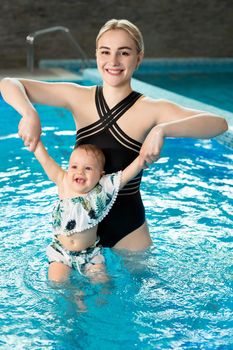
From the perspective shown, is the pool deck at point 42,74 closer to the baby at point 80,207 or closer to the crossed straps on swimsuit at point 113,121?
the crossed straps on swimsuit at point 113,121

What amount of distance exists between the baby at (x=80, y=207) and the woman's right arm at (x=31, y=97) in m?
0.21

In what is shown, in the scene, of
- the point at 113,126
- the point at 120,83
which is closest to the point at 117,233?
the point at 113,126

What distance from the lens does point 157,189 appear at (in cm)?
507

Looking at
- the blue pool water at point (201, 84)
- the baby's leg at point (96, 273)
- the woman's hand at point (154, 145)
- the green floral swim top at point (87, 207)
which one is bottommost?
the blue pool water at point (201, 84)

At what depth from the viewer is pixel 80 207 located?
9.55ft

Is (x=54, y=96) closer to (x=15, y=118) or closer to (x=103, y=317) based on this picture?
(x=103, y=317)

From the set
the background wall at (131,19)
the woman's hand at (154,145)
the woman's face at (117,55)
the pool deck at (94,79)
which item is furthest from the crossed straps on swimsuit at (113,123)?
the background wall at (131,19)

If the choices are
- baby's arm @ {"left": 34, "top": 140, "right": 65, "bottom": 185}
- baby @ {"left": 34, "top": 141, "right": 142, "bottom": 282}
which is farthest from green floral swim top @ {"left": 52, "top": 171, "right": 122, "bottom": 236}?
baby's arm @ {"left": 34, "top": 140, "right": 65, "bottom": 185}

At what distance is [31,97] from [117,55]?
479 mm

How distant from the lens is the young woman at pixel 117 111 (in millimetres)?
2855

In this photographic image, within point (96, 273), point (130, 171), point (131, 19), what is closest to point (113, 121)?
point (130, 171)

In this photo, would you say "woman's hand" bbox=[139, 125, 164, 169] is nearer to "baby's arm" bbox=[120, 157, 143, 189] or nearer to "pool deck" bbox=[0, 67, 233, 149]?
→ "baby's arm" bbox=[120, 157, 143, 189]

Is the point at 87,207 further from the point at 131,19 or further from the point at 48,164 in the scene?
the point at 131,19

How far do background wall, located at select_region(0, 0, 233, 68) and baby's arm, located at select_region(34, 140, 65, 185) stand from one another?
9.64 m
